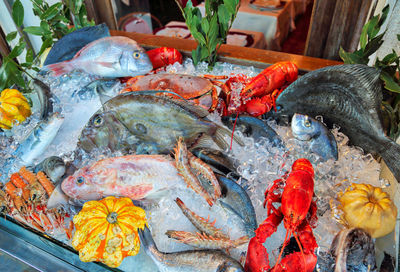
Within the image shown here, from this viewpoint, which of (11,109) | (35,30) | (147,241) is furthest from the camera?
(35,30)

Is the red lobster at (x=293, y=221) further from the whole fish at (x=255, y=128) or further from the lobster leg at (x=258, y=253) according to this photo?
the whole fish at (x=255, y=128)

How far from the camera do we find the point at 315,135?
4.07 ft

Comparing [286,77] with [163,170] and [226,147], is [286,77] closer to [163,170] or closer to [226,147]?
[226,147]

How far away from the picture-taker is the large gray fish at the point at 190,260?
0.89 m

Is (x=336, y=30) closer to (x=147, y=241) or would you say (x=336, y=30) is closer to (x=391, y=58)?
(x=391, y=58)

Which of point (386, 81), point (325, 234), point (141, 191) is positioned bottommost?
point (325, 234)

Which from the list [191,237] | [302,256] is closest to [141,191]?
[191,237]

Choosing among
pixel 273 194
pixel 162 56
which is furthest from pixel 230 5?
pixel 273 194

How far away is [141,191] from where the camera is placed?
110 cm

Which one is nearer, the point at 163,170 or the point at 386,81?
the point at 163,170

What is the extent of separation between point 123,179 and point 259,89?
931 mm

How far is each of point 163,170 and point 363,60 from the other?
1.15 metres

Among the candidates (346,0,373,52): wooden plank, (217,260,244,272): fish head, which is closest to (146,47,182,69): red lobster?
(346,0,373,52): wooden plank

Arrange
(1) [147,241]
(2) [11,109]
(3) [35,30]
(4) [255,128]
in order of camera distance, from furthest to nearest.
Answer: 1. (3) [35,30]
2. (2) [11,109]
3. (4) [255,128]
4. (1) [147,241]
